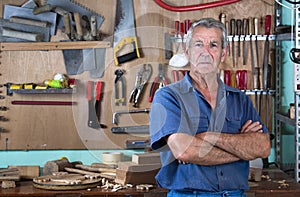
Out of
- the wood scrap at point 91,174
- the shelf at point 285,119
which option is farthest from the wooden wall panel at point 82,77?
the wood scrap at point 91,174

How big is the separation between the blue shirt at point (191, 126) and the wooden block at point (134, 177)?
0.87m

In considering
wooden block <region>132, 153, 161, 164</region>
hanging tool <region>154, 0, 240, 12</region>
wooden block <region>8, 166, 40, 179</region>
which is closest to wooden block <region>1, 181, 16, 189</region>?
wooden block <region>8, 166, 40, 179</region>

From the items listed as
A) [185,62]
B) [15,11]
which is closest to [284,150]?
[185,62]

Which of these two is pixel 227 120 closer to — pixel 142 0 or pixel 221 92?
pixel 221 92

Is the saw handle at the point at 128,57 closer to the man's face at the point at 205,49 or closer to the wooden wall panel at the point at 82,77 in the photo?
the wooden wall panel at the point at 82,77

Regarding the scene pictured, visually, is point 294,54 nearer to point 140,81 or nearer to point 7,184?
point 140,81

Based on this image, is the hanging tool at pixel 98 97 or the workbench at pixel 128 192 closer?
the workbench at pixel 128 192

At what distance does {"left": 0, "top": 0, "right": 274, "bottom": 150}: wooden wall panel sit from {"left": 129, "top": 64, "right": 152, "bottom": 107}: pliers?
3 cm

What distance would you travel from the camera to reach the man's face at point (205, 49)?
2.57 meters

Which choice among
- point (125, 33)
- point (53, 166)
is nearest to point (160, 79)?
point (125, 33)

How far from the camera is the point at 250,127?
262cm

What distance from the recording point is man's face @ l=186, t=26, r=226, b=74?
8.44 feet

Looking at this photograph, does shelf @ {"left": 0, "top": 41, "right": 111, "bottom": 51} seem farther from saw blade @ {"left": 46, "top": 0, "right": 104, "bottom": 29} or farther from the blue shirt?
the blue shirt

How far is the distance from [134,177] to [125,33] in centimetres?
114
